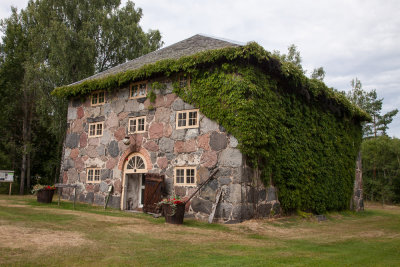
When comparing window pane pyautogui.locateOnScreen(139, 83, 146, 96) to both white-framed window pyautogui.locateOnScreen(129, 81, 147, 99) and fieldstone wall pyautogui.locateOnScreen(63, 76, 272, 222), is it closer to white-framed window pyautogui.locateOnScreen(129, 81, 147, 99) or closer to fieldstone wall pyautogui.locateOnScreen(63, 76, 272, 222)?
white-framed window pyautogui.locateOnScreen(129, 81, 147, 99)

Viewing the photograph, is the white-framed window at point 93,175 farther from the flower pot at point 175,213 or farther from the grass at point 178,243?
the flower pot at point 175,213

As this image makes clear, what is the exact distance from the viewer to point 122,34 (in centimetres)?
2469

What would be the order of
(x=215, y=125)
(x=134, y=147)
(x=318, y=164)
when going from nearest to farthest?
(x=215, y=125) < (x=134, y=147) < (x=318, y=164)

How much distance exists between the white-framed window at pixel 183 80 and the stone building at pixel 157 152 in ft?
0.12

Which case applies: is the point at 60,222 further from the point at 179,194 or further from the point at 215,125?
Answer: the point at 215,125

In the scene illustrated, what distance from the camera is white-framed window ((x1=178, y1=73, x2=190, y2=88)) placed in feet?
40.0

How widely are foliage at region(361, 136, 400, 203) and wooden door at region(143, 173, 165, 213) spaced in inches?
896

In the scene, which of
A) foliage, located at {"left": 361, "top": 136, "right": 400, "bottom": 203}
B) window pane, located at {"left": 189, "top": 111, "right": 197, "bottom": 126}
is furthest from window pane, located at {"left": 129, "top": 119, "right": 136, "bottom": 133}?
foliage, located at {"left": 361, "top": 136, "right": 400, "bottom": 203}

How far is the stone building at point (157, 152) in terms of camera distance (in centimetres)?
1078

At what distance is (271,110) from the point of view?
1177cm

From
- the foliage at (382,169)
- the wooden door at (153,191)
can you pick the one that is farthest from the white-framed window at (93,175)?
the foliage at (382,169)

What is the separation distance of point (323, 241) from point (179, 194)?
16.6 ft

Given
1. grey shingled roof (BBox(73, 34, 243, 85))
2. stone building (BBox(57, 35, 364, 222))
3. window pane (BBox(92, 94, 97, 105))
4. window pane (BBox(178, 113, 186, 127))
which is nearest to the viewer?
stone building (BBox(57, 35, 364, 222))

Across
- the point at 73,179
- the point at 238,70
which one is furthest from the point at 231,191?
the point at 73,179
